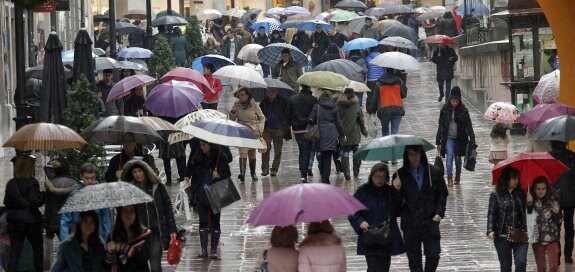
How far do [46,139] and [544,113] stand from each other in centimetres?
544

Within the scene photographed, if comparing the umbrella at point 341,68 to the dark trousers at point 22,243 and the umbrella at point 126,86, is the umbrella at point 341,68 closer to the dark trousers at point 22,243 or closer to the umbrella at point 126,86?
the umbrella at point 126,86

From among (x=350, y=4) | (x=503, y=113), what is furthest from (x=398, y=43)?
(x=350, y=4)

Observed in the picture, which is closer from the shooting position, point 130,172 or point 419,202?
point 419,202

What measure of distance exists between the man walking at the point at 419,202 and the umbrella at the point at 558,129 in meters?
2.20

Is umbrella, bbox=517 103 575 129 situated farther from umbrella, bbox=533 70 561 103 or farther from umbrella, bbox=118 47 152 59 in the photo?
umbrella, bbox=118 47 152 59

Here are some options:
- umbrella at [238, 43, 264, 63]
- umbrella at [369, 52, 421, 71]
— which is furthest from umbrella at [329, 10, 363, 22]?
umbrella at [369, 52, 421, 71]

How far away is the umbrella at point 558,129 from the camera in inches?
646

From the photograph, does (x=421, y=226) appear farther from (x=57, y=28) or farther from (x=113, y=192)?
(x=57, y=28)

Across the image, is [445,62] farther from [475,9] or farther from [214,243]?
[214,243]

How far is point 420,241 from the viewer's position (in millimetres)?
14703

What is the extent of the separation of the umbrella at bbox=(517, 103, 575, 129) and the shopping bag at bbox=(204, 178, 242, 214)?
3455 mm

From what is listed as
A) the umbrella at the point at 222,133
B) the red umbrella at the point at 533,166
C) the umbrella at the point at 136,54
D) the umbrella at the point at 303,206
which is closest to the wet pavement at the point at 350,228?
the umbrella at the point at 222,133

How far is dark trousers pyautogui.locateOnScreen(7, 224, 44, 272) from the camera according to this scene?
Answer: 1566 centimetres

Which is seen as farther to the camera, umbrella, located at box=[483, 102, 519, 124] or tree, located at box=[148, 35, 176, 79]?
tree, located at box=[148, 35, 176, 79]
